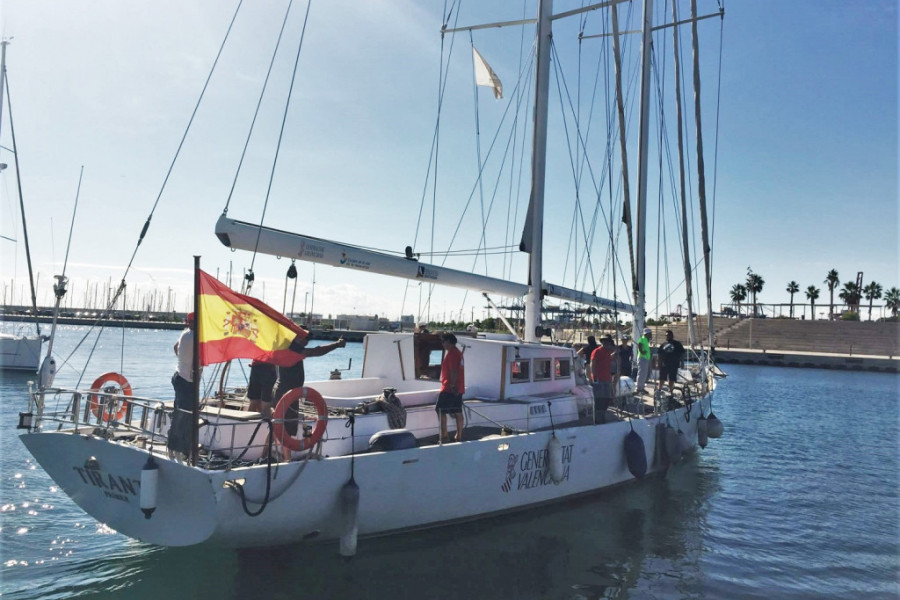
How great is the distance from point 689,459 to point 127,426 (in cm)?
1491

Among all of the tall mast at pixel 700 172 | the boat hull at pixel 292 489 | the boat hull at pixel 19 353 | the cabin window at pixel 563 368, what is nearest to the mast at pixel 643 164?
the tall mast at pixel 700 172

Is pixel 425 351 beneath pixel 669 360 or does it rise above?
above

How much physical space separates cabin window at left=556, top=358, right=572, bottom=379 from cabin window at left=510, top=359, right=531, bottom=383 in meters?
1.06

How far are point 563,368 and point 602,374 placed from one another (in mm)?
920

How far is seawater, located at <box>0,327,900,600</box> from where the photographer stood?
7.93m

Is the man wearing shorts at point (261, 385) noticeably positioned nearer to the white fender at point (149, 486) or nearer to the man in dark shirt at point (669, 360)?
the white fender at point (149, 486)

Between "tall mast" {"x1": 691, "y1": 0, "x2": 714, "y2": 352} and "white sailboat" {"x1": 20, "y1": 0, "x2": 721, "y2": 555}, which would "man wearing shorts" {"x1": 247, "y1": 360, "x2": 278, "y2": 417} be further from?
"tall mast" {"x1": 691, "y1": 0, "x2": 714, "y2": 352}

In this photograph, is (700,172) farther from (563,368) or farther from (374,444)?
(374,444)

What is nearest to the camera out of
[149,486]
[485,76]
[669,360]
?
[149,486]

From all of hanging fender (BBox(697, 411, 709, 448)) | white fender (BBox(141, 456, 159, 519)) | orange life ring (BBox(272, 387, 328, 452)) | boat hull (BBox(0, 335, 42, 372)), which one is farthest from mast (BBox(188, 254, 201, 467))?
boat hull (BBox(0, 335, 42, 372))

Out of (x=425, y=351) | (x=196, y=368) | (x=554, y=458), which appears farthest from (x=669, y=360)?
(x=196, y=368)

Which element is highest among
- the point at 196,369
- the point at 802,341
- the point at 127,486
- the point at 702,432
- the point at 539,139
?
the point at 539,139

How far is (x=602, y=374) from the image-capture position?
42.7 ft

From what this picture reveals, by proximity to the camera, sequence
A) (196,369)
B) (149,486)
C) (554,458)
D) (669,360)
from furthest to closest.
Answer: (669,360)
(554,458)
(149,486)
(196,369)
